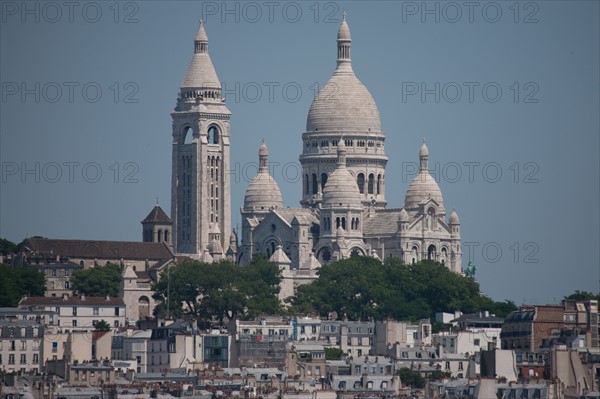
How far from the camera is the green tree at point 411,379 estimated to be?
139 m

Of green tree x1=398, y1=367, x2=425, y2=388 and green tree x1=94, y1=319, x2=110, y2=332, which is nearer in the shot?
green tree x1=398, y1=367, x2=425, y2=388

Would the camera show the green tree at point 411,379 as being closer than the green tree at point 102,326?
Yes

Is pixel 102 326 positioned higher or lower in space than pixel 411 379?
higher

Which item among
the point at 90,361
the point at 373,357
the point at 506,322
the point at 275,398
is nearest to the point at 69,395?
the point at 275,398

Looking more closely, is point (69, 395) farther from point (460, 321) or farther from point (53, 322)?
point (460, 321)

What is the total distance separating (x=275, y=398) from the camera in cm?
11969

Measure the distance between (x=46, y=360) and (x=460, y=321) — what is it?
1732 inches

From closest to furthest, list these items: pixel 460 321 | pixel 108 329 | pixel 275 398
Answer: pixel 275 398
pixel 108 329
pixel 460 321

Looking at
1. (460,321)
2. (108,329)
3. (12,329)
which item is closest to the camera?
(12,329)

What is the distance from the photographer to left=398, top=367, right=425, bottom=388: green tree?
139 meters

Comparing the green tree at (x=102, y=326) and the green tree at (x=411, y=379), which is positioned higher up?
the green tree at (x=102, y=326)

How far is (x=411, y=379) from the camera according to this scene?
140000 mm

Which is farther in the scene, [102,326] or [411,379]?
[102,326]

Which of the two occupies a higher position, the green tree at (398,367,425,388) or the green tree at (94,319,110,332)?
the green tree at (94,319,110,332)
